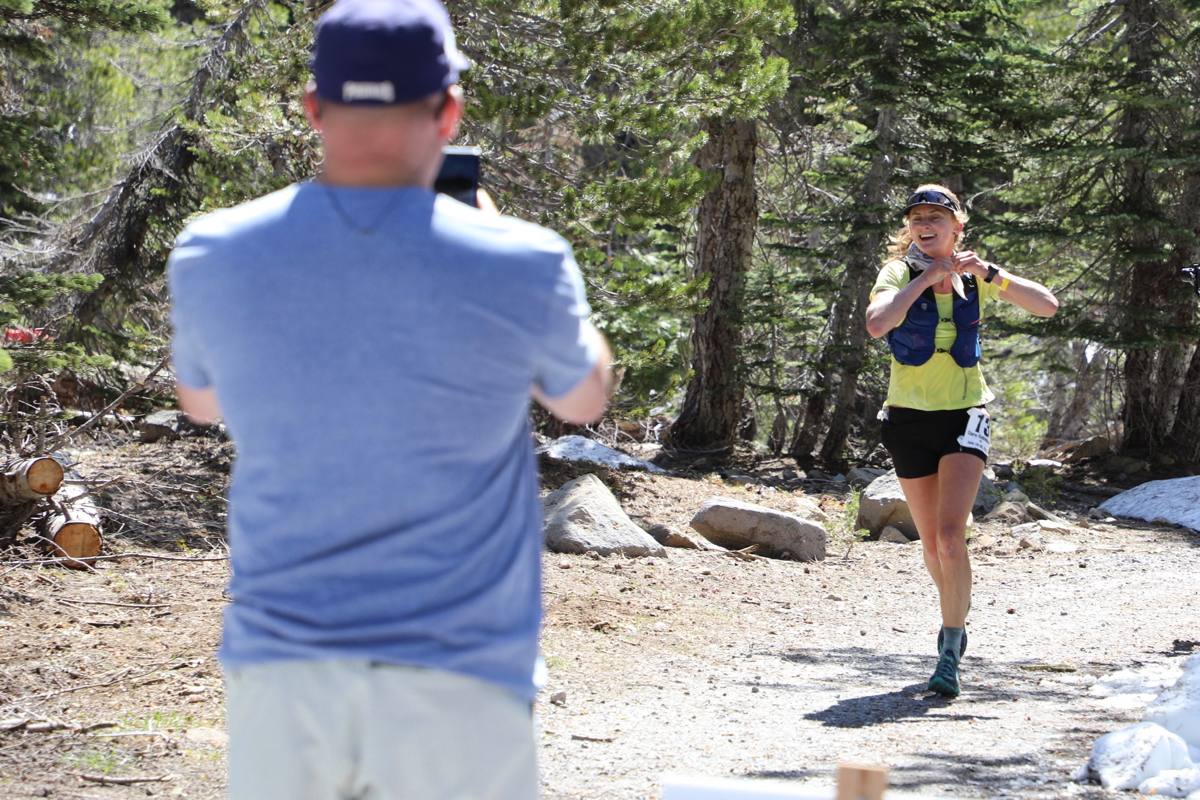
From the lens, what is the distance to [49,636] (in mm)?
6594

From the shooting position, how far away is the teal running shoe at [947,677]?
6.17 meters

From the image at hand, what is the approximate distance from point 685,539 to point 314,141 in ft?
13.5

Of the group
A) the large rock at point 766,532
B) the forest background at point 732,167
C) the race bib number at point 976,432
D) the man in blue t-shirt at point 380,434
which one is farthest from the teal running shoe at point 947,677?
the forest background at point 732,167

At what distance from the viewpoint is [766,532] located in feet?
34.9

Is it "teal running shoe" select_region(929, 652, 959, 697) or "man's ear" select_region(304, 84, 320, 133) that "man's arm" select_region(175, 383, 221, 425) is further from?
"teal running shoe" select_region(929, 652, 959, 697)

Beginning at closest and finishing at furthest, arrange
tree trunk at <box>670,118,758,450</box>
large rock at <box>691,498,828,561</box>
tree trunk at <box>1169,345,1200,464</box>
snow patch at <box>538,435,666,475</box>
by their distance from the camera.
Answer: large rock at <box>691,498,828,561</box>, snow patch at <box>538,435,666,475</box>, tree trunk at <box>1169,345,1200,464</box>, tree trunk at <box>670,118,758,450</box>

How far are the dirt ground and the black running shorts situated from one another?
1096 millimetres

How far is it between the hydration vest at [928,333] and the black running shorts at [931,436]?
0.24 meters

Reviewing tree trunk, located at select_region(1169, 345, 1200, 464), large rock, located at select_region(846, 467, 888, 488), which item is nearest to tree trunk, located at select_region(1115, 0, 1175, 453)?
tree trunk, located at select_region(1169, 345, 1200, 464)

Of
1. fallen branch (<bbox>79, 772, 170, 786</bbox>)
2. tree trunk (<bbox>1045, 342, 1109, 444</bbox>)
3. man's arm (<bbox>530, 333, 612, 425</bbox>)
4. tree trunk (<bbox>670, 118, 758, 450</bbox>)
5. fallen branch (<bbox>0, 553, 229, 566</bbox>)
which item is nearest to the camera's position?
man's arm (<bbox>530, 333, 612, 425</bbox>)

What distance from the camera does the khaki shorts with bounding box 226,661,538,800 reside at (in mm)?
1947

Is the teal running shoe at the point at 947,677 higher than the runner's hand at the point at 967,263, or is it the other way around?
the runner's hand at the point at 967,263

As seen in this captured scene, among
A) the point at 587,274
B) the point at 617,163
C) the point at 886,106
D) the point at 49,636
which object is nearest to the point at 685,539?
the point at 587,274

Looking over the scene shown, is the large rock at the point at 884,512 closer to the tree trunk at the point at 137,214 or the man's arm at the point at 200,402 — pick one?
the tree trunk at the point at 137,214
